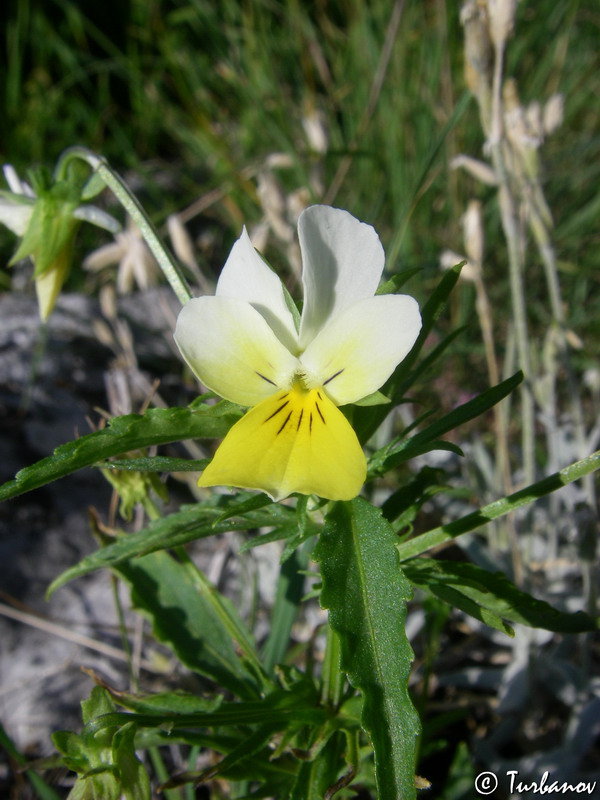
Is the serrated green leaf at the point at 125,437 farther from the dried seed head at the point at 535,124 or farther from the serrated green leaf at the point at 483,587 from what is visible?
the dried seed head at the point at 535,124

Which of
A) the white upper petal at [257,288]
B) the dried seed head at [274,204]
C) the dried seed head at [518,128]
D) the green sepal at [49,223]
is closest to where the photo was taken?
the white upper petal at [257,288]

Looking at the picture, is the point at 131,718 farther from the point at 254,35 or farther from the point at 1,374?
the point at 254,35

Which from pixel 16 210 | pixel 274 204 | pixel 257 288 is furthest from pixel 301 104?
pixel 257 288

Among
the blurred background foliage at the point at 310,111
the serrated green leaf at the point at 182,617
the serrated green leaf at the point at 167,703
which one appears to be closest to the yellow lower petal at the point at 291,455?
the serrated green leaf at the point at 167,703

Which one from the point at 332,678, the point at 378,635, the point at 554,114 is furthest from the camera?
the point at 554,114

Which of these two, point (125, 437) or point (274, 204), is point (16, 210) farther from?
point (274, 204)

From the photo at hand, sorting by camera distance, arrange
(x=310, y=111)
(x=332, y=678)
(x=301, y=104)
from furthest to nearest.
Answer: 1. (x=301, y=104)
2. (x=310, y=111)
3. (x=332, y=678)

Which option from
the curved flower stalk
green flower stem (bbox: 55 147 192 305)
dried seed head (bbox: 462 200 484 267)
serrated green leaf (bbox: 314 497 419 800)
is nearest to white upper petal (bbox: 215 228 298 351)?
the curved flower stalk
